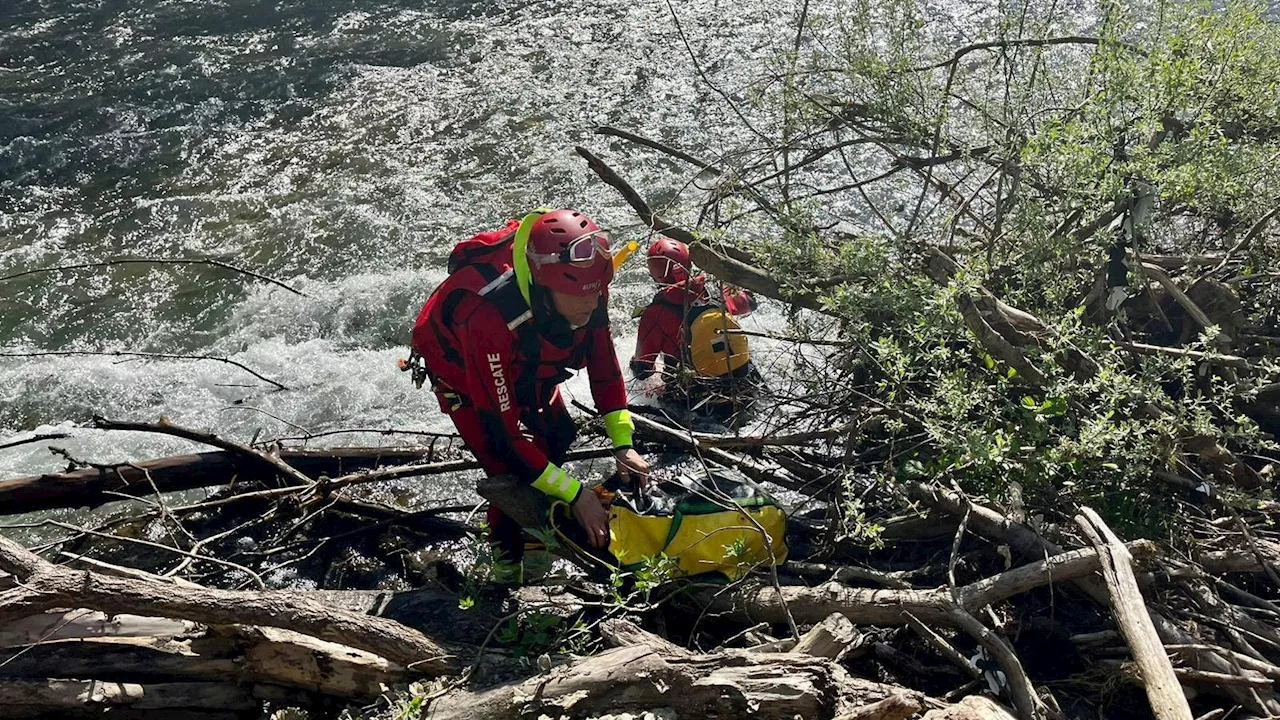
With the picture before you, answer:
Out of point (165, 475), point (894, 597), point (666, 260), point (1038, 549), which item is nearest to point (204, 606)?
point (165, 475)

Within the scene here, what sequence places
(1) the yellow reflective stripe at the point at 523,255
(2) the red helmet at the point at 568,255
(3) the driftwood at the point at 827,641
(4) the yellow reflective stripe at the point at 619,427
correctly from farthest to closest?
(4) the yellow reflective stripe at the point at 619,427 < (1) the yellow reflective stripe at the point at 523,255 < (2) the red helmet at the point at 568,255 < (3) the driftwood at the point at 827,641

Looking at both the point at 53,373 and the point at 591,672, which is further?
the point at 53,373

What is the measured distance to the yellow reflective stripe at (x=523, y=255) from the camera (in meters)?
3.94

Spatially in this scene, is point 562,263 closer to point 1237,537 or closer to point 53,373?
point 1237,537

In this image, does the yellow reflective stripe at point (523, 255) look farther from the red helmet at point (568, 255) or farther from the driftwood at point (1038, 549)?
the driftwood at point (1038, 549)

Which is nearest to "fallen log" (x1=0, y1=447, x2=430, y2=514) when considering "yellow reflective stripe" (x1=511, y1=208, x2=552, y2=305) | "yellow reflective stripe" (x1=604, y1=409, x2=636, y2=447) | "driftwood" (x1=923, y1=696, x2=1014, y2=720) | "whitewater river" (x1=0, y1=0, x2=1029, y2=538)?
"whitewater river" (x1=0, y1=0, x2=1029, y2=538)

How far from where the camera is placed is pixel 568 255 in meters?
3.83

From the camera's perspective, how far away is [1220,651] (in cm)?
306

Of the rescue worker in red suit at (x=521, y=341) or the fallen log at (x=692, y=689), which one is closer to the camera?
the fallen log at (x=692, y=689)

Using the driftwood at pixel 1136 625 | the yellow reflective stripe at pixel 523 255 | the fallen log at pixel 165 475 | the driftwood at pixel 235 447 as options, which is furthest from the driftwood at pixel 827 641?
the driftwood at pixel 235 447

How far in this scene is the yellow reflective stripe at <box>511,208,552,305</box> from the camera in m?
3.94

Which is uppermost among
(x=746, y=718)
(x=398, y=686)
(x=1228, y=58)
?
(x=1228, y=58)

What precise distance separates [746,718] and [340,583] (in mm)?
2510

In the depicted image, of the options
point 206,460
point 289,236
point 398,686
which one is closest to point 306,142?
point 289,236
